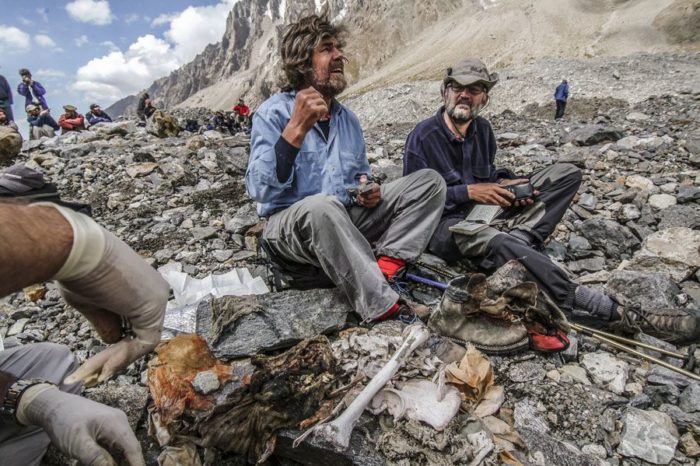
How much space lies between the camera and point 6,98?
1038cm

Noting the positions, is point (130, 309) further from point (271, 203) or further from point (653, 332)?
point (653, 332)

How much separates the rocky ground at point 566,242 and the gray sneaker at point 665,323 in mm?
209

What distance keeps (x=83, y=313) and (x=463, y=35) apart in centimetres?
7295

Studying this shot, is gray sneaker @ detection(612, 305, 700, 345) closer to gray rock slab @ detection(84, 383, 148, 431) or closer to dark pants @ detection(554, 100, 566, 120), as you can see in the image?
gray rock slab @ detection(84, 383, 148, 431)

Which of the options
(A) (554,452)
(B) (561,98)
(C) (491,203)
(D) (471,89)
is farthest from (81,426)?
(B) (561,98)

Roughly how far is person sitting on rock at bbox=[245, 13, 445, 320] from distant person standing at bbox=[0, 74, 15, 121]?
1142 centimetres

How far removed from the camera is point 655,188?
4469 mm

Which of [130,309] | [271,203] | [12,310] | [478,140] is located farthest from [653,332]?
[12,310]

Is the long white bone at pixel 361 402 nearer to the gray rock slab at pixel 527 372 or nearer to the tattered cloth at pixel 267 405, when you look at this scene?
the tattered cloth at pixel 267 405

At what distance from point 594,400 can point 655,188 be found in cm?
370

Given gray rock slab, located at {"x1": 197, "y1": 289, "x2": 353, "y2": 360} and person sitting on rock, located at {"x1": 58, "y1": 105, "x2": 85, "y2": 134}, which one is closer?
gray rock slab, located at {"x1": 197, "y1": 289, "x2": 353, "y2": 360}

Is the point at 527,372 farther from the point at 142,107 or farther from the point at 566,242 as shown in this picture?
the point at 142,107

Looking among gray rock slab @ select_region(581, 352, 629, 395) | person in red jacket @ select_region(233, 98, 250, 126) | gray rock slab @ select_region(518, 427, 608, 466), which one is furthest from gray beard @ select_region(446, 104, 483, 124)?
person in red jacket @ select_region(233, 98, 250, 126)

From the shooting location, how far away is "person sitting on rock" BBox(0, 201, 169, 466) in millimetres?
896
